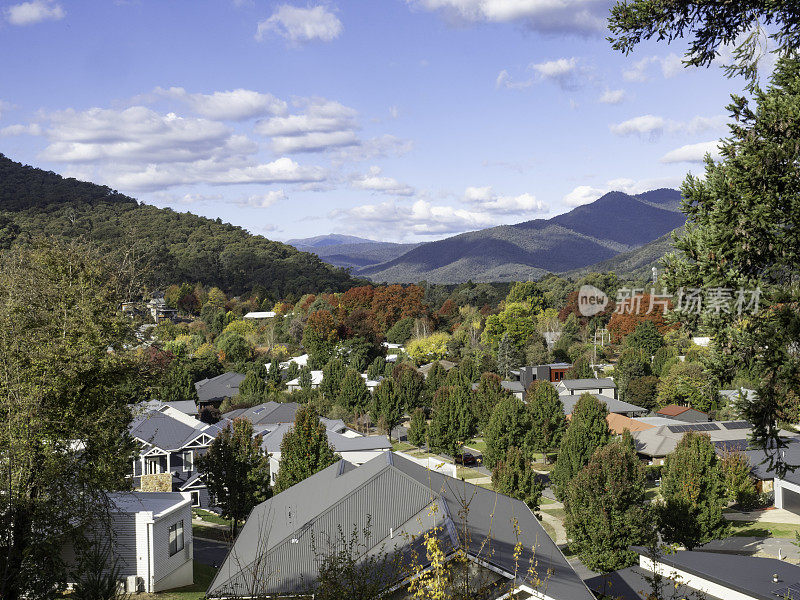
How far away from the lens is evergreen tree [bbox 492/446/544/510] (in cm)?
2909

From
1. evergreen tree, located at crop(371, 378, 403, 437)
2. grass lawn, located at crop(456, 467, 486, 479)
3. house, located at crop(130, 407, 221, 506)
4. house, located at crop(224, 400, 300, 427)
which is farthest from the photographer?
evergreen tree, located at crop(371, 378, 403, 437)

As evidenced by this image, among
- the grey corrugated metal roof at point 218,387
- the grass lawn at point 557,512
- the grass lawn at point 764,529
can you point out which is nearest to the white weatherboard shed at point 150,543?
the grass lawn at point 557,512

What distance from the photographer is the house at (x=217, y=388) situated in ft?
190

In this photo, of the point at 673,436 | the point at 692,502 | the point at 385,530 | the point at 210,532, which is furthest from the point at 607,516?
the point at 673,436

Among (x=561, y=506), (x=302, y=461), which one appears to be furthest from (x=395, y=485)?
(x=561, y=506)

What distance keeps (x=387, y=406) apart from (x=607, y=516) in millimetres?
28403

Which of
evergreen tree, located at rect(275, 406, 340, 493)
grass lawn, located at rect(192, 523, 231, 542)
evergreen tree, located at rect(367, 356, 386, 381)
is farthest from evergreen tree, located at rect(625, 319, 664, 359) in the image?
grass lawn, located at rect(192, 523, 231, 542)

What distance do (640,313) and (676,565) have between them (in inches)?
2215

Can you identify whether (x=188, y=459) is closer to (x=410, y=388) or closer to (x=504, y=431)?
(x=504, y=431)

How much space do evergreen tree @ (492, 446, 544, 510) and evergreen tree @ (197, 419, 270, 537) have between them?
31.6ft

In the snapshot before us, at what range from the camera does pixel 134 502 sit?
20.4 m

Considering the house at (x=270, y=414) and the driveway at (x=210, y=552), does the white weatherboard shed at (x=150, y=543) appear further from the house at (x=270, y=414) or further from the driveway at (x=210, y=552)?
the house at (x=270, y=414)

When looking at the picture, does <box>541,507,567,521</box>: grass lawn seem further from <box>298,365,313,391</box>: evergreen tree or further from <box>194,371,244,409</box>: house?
<box>194,371,244,409</box>: house

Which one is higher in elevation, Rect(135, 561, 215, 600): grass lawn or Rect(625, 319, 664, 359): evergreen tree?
Rect(625, 319, 664, 359): evergreen tree
